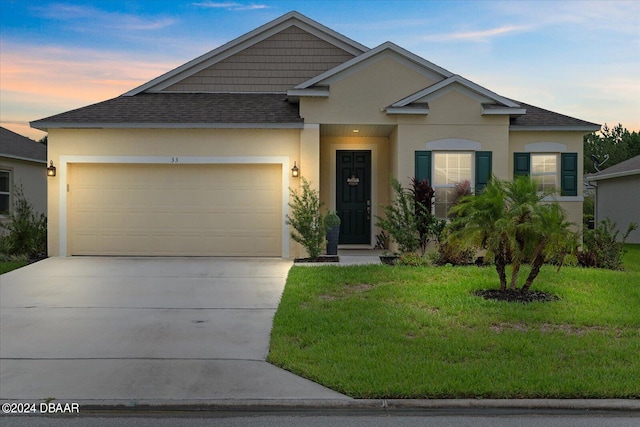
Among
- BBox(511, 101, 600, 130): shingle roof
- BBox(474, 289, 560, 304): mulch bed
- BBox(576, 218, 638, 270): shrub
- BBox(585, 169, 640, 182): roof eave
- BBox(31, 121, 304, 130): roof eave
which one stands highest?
BBox(511, 101, 600, 130): shingle roof

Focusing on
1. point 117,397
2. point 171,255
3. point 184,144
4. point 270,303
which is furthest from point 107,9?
point 117,397

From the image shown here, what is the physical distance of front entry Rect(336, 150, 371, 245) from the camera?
595 inches

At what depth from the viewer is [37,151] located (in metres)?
21.3

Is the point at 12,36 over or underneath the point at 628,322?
over

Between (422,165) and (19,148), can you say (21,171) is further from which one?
(422,165)

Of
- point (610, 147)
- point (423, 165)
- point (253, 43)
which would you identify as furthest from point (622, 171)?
point (610, 147)

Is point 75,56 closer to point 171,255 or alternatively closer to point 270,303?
point 171,255

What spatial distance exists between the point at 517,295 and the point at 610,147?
40702mm

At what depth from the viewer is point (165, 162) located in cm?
1343

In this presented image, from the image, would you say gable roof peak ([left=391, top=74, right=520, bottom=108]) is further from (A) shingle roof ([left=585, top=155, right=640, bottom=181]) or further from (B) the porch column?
(A) shingle roof ([left=585, top=155, right=640, bottom=181])

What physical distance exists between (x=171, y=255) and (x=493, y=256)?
25.3 feet

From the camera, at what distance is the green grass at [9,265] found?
1200 cm

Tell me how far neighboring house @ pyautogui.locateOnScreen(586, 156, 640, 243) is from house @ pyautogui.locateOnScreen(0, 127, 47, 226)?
69.4ft

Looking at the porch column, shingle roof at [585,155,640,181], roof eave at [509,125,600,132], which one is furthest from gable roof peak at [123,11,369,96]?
shingle roof at [585,155,640,181]
